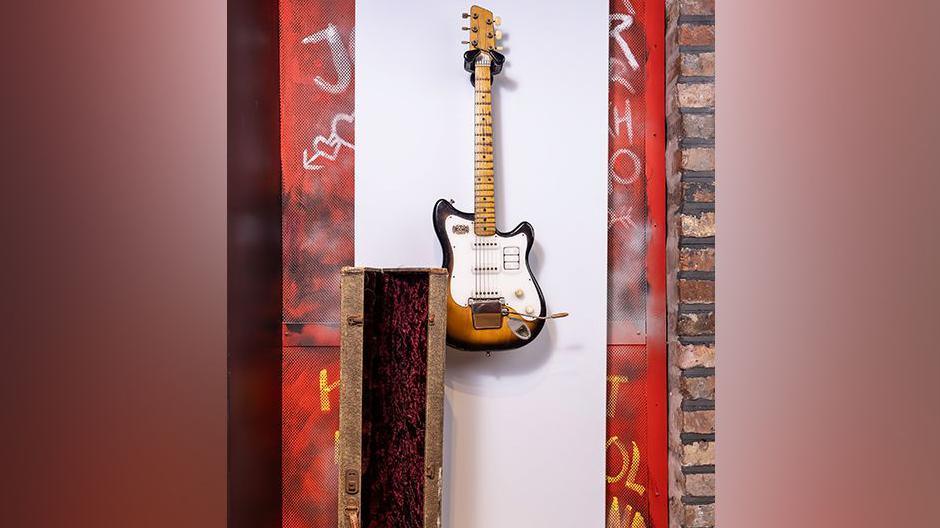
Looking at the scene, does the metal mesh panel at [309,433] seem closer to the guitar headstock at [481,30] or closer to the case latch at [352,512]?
the case latch at [352,512]

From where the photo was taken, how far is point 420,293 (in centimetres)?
164

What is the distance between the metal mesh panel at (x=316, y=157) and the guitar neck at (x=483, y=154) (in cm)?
42

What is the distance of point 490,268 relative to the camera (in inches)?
70.4

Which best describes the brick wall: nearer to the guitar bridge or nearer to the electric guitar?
the electric guitar

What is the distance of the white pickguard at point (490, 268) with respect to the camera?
1.78 m

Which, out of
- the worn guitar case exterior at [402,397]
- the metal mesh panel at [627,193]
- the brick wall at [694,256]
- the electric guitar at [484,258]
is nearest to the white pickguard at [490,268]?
the electric guitar at [484,258]

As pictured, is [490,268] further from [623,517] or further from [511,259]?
[623,517]

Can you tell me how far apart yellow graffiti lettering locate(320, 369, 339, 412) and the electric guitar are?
1.41ft

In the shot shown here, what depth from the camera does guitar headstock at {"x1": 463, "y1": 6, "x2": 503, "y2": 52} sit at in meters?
1.79

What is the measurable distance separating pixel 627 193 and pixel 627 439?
811 mm
